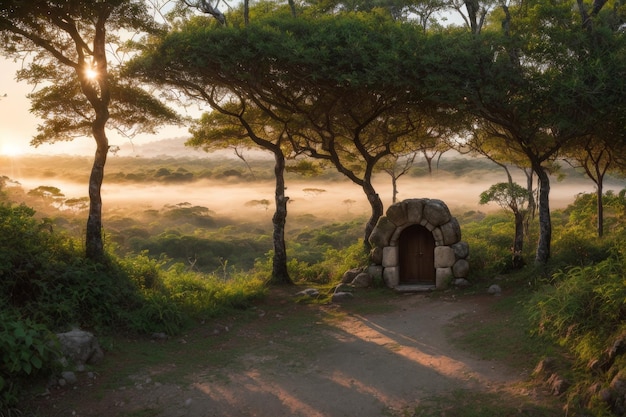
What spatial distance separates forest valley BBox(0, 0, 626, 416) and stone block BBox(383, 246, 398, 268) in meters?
1.80

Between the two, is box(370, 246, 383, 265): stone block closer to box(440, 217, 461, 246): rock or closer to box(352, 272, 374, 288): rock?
box(352, 272, 374, 288): rock

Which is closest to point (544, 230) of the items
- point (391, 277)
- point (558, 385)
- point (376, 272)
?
point (391, 277)

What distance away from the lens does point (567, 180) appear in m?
61.3

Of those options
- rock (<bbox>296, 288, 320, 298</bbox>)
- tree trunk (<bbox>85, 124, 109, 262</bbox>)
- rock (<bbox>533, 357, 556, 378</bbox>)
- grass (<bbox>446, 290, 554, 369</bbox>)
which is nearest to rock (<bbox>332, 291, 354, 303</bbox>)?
rock (<bbox>296, 288, 320, 298</bbox>)

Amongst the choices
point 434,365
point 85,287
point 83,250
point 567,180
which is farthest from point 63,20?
point 567,180

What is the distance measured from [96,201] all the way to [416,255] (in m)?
10.3

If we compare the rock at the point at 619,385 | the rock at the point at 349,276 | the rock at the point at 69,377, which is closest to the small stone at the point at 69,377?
the rock at the point at 69,377

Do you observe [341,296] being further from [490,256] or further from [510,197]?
[510,197]

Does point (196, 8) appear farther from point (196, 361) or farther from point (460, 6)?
point (196, 361)

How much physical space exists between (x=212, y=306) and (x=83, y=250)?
3.52 metres

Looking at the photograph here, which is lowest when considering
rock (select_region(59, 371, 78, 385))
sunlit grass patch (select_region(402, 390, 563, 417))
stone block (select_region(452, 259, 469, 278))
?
sunlit grass patch (select_region(402, 390, 563, 417))

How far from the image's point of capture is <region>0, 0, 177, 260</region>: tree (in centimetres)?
1277

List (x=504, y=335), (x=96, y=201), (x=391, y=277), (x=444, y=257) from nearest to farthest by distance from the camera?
1. (x=504, y=335)
2. (x=96, y=201)
3. (x=444, y=257)
4. (x=391, y=277)

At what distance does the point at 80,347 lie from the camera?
9516 mm
